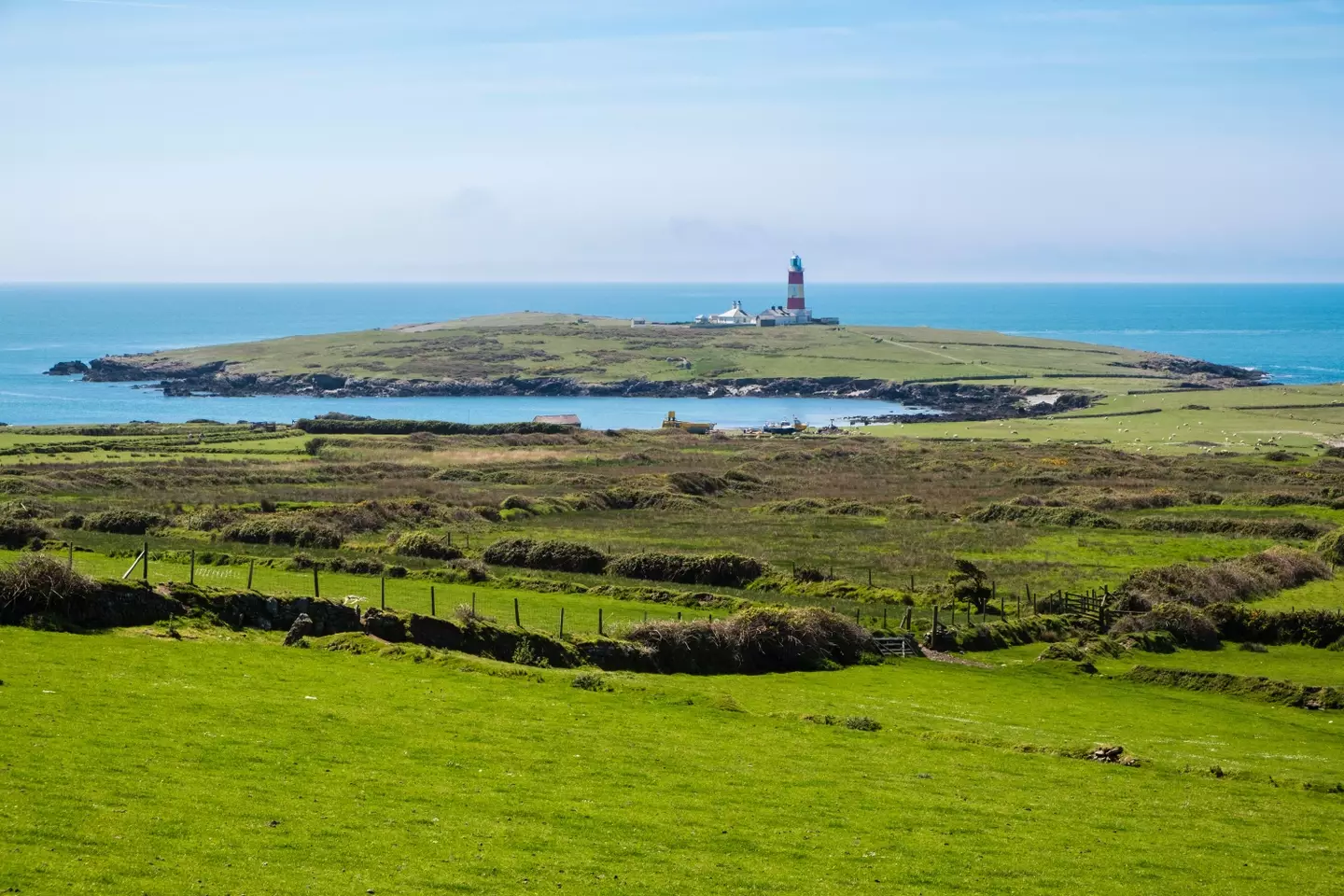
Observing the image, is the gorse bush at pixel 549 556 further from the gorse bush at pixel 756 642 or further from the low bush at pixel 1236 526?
the low bush at pixel 1236 526

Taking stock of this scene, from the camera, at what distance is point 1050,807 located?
18797 mm

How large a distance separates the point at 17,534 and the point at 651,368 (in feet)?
475

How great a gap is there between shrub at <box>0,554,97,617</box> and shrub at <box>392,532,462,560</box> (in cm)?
2149

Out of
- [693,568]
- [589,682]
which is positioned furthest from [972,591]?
[589,682]

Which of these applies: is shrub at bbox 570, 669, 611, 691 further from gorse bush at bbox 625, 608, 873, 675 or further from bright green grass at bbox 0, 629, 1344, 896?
gorse bush at bbox 625, 608, 873, 675

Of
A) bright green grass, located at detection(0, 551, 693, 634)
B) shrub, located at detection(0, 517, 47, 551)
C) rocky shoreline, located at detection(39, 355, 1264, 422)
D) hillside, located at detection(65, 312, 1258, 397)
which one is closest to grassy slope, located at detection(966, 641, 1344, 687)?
bright green grass, located at detection(0, 551, 693, 634)

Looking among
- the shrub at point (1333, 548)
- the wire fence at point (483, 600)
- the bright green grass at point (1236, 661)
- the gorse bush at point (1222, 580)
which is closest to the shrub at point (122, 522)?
the wire fence at point (483, 600)

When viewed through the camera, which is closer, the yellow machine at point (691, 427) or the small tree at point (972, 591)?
the small tree at point (972, 591)

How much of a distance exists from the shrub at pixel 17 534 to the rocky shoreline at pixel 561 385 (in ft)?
398

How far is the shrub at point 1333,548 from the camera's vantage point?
1914 inches

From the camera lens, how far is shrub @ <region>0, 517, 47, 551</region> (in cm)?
3954

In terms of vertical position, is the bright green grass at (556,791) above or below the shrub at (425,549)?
above

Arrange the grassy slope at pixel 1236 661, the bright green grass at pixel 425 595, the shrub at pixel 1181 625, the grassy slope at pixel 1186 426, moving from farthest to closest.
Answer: the grassy slope at pixel 1186 426
the shrub at pixel 1181 625
the grassy slope at pixel 1236 661
the bright green grass at pixel 425 595

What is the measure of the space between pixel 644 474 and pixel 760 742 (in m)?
56.8
